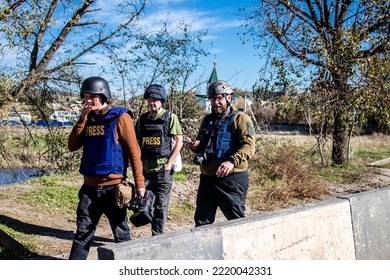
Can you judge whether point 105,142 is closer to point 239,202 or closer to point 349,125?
point 239,202

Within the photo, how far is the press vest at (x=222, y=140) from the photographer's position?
4.68 meters

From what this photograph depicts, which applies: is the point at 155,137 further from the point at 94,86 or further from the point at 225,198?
the point at 94,86

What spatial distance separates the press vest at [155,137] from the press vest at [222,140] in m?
0.82

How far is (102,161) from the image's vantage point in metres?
4.10

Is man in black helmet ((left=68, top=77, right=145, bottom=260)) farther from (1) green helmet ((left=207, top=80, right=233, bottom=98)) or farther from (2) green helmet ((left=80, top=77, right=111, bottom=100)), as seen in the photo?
(1) green helmet ((left=207, top=80, right=233, bottom=98))

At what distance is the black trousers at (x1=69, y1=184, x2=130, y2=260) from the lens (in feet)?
13.4

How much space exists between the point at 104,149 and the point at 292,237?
186 centimetres

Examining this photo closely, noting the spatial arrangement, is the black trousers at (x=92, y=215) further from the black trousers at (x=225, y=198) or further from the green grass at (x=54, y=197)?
the green grass at (x=54, y=197)

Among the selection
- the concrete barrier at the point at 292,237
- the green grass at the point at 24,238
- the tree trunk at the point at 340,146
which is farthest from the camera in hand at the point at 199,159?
the tree trunk at the point at 340,146

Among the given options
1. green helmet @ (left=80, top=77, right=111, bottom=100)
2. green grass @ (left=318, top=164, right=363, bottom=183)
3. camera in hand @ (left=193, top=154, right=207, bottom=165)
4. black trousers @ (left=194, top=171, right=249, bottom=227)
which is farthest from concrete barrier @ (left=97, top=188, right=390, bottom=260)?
green grass @ (left=318, top=164, right=363, bottom=183)

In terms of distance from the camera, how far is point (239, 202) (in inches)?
184

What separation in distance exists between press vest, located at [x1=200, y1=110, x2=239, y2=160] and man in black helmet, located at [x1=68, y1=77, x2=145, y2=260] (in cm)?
89

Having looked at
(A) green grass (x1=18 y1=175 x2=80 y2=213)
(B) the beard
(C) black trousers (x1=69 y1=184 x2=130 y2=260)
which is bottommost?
(A) green grass (x1=18 y1=175 x2=80 y2=213)
